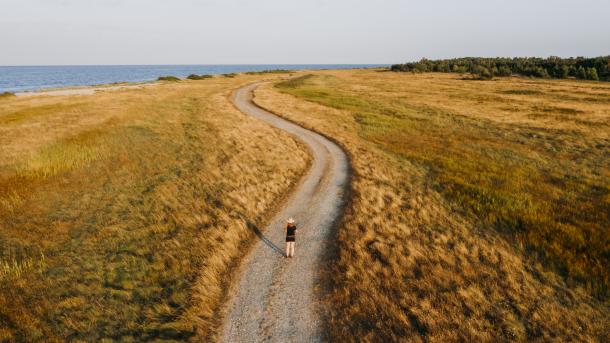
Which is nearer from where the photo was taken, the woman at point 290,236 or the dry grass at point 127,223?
the dry grass at point 127,223

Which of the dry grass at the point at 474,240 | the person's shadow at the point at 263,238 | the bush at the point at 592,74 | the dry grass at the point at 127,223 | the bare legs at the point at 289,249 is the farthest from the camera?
the bush at the point at 592,74

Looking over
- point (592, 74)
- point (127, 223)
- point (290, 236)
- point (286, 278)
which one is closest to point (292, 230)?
point (290, 236)

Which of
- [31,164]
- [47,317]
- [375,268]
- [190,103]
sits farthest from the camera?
[190,103]

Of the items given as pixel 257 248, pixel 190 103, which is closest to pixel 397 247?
pixel 257 248

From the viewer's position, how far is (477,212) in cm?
1675

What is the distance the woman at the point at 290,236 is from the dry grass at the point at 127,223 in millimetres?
2359

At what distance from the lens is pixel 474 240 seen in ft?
46.0

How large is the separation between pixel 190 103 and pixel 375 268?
1980 inches

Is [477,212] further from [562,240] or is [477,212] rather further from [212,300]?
[212,300]

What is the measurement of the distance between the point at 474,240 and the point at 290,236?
8419 mm

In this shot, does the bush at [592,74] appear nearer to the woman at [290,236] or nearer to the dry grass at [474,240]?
the dry grass at [474,240]

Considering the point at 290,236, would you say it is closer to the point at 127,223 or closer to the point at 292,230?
the point at 292,230

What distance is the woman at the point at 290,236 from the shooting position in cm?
1219

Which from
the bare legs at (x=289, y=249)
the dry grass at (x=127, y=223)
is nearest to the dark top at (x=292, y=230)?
the bare legs at (x=289, y=249)
